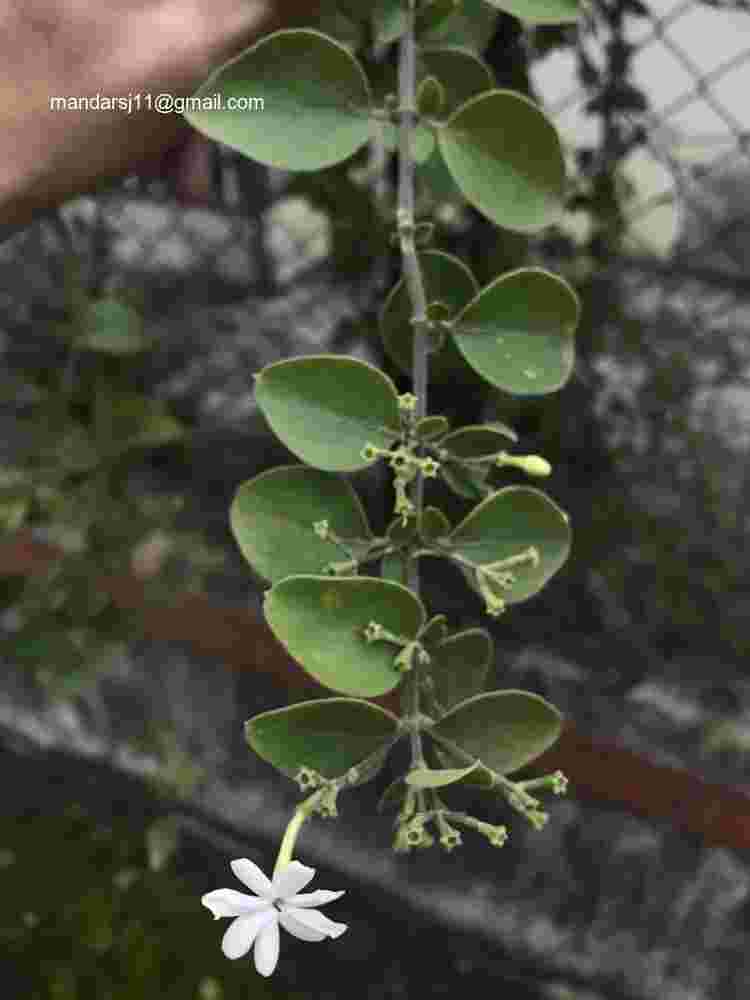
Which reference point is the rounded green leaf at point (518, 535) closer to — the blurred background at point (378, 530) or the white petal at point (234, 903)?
the white petal at point (234, 903)

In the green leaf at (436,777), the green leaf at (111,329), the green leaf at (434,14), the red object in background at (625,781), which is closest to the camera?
the green leaf at (436,777)

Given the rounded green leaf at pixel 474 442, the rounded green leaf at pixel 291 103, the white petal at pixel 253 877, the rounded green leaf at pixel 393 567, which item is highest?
the rounded green leaf at pixel 291 103

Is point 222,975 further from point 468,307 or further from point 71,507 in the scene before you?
point 468,307

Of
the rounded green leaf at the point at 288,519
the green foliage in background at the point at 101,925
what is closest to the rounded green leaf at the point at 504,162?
the rounded green leaf at the point at 288,519

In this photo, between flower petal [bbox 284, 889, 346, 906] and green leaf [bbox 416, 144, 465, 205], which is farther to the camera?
green leaf [bbox 416, 144, 465, 205]

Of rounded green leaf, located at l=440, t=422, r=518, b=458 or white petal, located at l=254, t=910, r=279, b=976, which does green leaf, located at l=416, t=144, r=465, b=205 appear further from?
white petal, located at l=254, t=910, r=279, b=976

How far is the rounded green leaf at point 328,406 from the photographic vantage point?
34cm

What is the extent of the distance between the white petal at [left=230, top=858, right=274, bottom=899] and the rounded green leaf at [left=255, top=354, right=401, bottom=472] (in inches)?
4.4

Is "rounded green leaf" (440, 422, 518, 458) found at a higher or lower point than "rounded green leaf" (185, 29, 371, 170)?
lower

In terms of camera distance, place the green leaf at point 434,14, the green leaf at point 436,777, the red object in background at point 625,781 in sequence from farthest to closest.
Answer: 1. the red object in background at point 625,781
2. the green leaf at point 434,14
3. the green leaf at point 436,777

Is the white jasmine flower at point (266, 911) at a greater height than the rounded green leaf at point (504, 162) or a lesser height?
lesser

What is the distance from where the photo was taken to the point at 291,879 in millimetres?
298

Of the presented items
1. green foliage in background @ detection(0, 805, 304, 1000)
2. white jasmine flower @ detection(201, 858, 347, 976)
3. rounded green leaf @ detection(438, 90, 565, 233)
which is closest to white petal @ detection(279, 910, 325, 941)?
white jasmine flower @ detection(201, 858, 347, 976)

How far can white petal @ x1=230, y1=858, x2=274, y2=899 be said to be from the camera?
299 millimetres
